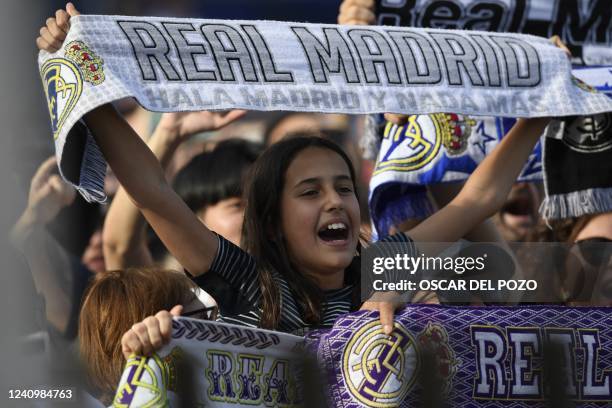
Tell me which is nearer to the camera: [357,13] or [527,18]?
[357,13]

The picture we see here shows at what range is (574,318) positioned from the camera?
A: 109 inches


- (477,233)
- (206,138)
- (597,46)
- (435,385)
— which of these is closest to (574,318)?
(435,385)

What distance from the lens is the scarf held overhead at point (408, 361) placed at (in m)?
2.59

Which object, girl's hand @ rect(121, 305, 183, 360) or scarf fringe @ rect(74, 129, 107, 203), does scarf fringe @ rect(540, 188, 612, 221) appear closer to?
scarf fringe @ rect(74, 129, 107, 203)

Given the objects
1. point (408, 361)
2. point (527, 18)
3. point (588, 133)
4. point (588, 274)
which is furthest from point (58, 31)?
point (527, 18)

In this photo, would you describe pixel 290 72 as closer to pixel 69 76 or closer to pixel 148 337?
pixel 69 76

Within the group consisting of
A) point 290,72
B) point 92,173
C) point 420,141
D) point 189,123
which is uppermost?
point 189,123

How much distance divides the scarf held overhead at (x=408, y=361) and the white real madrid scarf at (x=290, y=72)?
560mm

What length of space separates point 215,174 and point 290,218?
4.48 ft

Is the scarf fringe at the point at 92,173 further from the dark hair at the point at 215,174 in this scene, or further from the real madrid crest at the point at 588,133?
the real madrid crest at the point at 588,133

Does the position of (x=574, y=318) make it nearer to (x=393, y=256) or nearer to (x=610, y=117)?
(x=393, y=256)

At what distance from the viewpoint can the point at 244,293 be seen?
3023 millimetres

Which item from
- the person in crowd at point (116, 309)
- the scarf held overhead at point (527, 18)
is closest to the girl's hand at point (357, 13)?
the scarf held overhead at point (527, 18)

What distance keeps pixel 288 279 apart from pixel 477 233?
1.02 m
